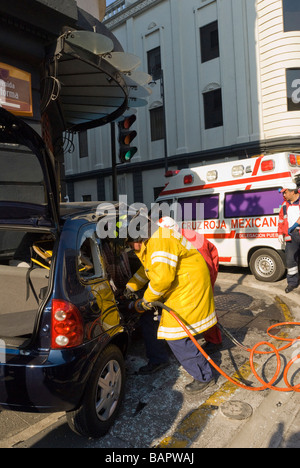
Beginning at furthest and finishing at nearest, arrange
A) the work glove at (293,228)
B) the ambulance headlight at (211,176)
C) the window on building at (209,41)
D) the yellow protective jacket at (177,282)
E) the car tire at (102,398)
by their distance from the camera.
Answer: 1. the window on building at (209,41)
2. the ambulance headlight at (211,176)
3. the work glove at (293,228)
4. the yellow protective jacket at (177,282)
5. the car tire at (102,398)

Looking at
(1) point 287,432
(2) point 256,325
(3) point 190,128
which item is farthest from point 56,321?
(3) point 190,128

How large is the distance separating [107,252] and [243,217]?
496 cm

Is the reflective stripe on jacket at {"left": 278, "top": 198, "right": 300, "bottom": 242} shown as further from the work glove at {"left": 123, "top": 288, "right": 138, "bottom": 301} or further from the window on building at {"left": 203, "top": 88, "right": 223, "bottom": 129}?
the window on building at {"left": 203, "top": 88, "right": 223, "bottom": 129}

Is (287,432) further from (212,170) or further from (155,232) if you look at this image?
(212,170)

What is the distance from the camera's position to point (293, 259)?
253 inches

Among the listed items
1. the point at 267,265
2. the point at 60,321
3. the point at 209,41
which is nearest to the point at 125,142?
Answer: the point at 267,265

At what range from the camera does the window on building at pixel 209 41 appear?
16.4 meters

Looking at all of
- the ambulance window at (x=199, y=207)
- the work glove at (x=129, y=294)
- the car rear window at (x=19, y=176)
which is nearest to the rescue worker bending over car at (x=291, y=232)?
the ambulance window at (x=199, y=207)

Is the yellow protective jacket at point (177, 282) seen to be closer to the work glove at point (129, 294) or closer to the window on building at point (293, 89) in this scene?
the work glove at point (129, 294)

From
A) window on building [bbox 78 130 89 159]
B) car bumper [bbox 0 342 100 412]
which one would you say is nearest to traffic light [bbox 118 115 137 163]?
car bumper [bbox 0 342 100 412]

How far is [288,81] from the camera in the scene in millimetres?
14273

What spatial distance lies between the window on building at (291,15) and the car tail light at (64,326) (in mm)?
15846

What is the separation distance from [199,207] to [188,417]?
6.24 m

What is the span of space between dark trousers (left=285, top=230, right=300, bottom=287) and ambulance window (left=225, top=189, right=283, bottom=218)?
869 millimetres
